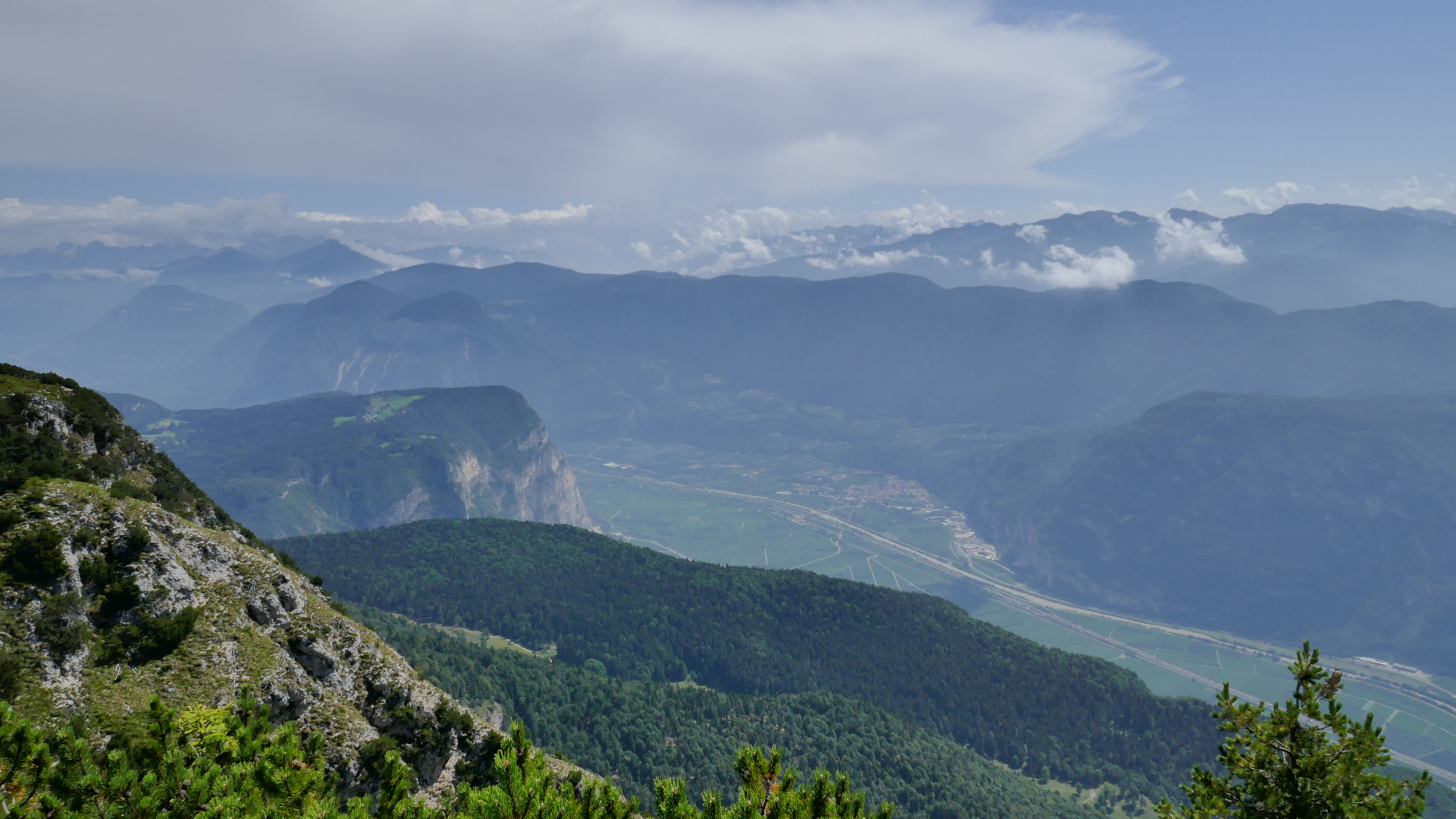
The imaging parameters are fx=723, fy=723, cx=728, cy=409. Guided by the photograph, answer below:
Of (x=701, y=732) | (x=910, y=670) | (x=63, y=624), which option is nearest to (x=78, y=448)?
(x=63, y=624)

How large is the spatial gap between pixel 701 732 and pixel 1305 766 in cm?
11095

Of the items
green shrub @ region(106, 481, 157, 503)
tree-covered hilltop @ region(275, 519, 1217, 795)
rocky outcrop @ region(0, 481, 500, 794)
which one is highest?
green shrub @ region(106, 481, 157, 503)

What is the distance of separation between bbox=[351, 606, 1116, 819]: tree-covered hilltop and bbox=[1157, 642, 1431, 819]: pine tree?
84.3 meters

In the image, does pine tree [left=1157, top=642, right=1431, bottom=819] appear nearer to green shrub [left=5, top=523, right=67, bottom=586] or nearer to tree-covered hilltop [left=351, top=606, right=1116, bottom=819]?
green shrub [left=5, top=523, right=67, bottom=586]

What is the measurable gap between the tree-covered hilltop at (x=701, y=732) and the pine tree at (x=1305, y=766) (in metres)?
84.3

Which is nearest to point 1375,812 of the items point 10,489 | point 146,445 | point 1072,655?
point 10,489

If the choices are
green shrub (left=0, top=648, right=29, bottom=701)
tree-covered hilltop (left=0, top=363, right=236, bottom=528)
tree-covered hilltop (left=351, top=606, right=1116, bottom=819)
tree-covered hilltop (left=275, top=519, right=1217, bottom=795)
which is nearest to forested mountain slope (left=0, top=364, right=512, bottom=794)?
green shrub (left=0, top=648, right=29, bottom=701)

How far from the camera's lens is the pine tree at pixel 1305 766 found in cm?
2606

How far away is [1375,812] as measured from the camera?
25.9 m

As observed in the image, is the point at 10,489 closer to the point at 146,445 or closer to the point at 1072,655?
the point at 146,445

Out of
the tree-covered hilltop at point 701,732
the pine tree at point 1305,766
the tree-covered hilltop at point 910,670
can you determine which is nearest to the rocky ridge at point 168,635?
the pine tree at point 1305,766

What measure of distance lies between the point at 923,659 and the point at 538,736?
114751mm

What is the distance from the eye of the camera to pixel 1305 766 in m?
27.0

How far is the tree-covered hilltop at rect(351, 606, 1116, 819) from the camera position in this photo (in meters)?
113
